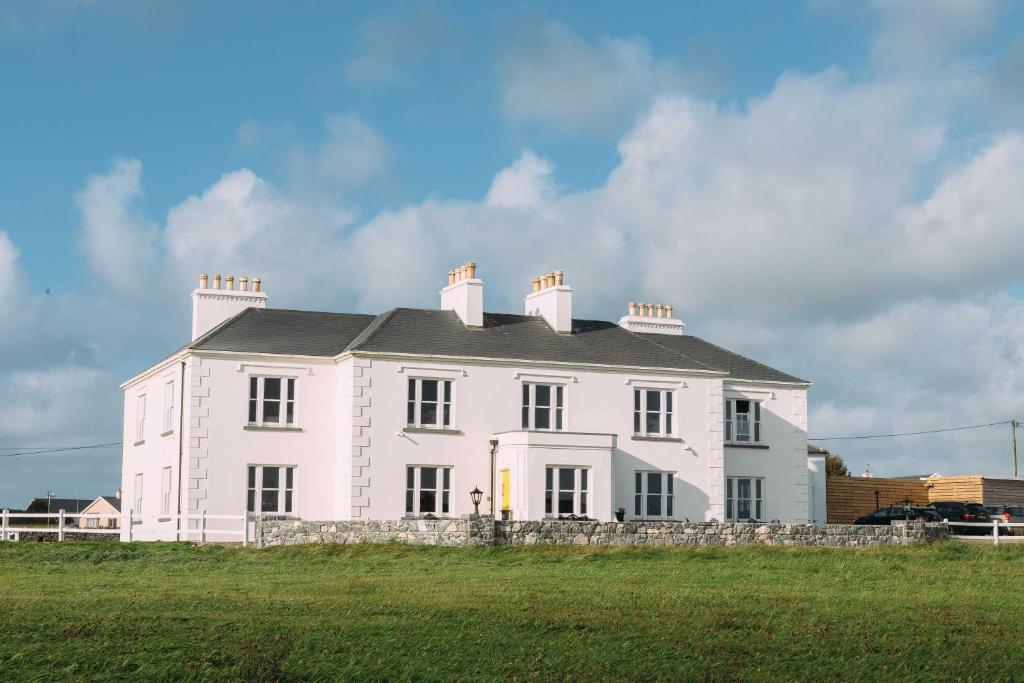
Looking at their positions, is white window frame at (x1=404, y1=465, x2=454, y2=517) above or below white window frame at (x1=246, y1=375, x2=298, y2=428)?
below

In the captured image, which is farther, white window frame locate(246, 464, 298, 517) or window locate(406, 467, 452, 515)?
window locate(406, 467, 452, 515)

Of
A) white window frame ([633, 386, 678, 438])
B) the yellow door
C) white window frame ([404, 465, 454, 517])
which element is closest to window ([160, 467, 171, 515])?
white window frame ([404, 465, 454, 517])

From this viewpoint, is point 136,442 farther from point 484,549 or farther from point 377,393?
point 484,549

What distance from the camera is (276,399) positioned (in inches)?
1599

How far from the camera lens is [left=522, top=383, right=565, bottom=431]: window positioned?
41969mm

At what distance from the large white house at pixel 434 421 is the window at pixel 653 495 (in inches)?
2.3

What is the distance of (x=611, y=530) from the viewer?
33406 mm

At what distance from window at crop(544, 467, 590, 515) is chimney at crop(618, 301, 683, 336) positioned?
36.8 ft

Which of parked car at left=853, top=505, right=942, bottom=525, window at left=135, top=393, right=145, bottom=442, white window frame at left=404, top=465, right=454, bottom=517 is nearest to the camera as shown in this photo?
white window frame at left=404, top=465, right=454, bottom=517

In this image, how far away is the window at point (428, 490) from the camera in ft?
132

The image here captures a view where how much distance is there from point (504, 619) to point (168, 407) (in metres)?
26.7

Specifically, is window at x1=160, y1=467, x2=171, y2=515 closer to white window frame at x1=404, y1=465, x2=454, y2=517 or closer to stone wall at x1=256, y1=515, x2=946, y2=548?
stone wall at x1=256, y1=515, x2=946, y2=548

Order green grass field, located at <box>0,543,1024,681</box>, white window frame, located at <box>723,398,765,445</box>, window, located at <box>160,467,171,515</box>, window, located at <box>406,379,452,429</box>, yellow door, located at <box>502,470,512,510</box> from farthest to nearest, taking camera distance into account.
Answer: white window frame, located at <box>723,398,765,445</box> < window, located at <box>160,467,171,515</box> < window, located at <box>406,379,452,429</box> < yellow door, located at <box>502,470,512,510</box> < green grass field, located at <box>0,543,1024,681</box>

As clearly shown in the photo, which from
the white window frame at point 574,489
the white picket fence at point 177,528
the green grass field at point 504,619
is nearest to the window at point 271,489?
the white picket fence at point 177,528
